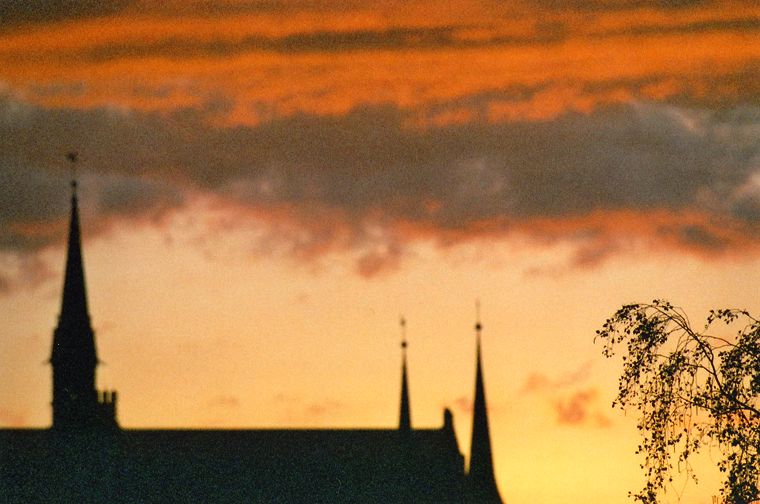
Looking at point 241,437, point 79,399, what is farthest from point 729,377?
point 241,437

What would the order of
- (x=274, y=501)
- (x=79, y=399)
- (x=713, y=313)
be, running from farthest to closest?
1. (x=274, y=501)
2. (x=79, y=399)
3. (x=713, y=313)

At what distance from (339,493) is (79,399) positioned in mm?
16282

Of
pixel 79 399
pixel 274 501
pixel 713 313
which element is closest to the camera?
pixel 713 313

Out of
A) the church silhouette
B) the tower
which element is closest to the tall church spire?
the church silhouette

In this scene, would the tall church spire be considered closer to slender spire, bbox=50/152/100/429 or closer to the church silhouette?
the church silhouette

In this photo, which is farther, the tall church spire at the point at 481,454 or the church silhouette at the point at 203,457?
the tall church spire at the point at 481,454

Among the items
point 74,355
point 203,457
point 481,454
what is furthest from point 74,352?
point 481,454

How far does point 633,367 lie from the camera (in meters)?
33.8

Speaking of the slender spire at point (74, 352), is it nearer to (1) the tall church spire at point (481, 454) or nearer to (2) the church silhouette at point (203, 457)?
(2) the church silhouette at point (203, 457)

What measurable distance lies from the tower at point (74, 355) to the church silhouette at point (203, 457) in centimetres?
5

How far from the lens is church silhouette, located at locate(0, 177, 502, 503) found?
107 m

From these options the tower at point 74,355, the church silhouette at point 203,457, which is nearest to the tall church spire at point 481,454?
the church silhouette at point 203,457

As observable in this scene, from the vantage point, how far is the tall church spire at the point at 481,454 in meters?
110

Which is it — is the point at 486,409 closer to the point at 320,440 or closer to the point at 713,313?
the point at 320,440
